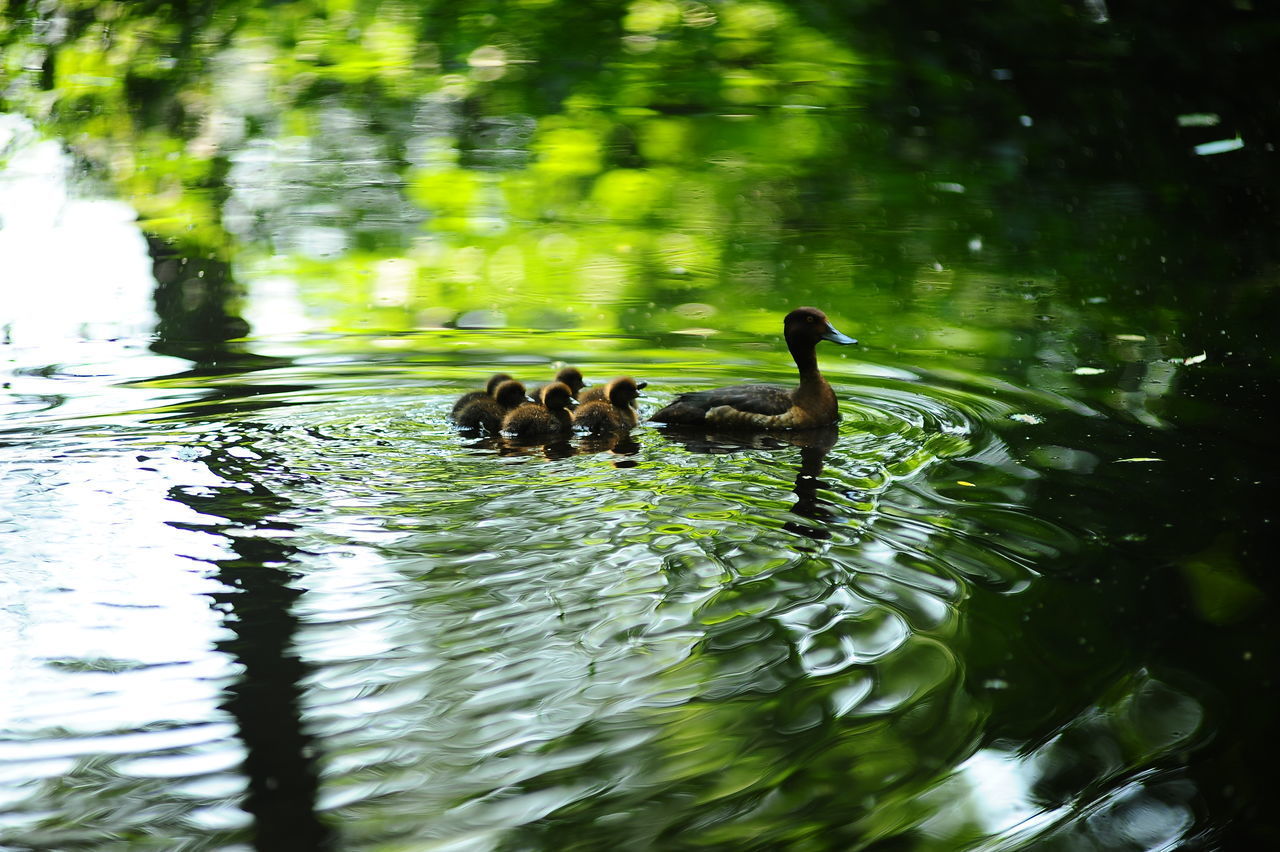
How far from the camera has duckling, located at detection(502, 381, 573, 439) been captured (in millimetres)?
6570

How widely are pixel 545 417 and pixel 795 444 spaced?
1212 millimetres

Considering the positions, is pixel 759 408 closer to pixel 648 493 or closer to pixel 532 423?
pixel 532 423

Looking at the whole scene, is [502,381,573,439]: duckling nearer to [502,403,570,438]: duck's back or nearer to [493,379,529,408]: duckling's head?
[502,403,570,438]: duck's back

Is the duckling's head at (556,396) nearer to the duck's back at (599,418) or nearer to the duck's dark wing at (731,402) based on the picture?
the duck's back at (599,418)

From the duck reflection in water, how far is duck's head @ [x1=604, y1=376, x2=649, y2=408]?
28cm

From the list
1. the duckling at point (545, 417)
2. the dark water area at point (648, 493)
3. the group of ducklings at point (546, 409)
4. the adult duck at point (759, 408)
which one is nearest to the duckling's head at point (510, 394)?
the group of ducklings at point (546, 409)

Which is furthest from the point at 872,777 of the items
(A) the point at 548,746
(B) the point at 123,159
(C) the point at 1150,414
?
(B) the point at 123,159

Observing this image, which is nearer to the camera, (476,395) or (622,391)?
(476,395)

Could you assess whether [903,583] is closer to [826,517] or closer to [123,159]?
[826,517]

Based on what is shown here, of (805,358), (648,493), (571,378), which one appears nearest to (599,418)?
(571,378)

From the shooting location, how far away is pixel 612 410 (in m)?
6.90

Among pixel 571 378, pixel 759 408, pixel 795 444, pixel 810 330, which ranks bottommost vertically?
pixel 795 444

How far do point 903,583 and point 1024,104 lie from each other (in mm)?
12096

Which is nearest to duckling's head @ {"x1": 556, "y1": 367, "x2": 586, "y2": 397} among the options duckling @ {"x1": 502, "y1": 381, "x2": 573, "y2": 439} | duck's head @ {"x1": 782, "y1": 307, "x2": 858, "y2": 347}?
duckling @ {"x1": 502, "y1": 381, "x2": 573, "y2": 439}
